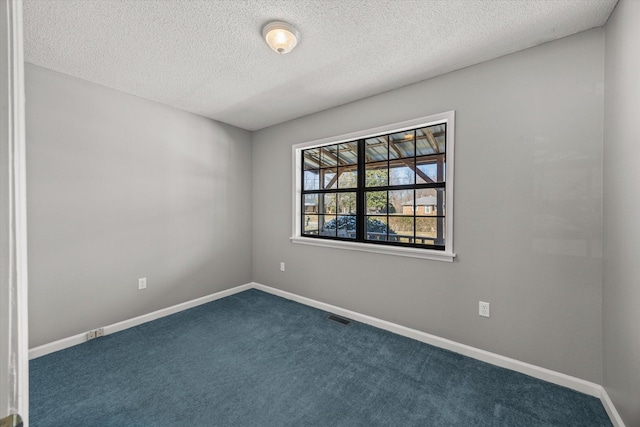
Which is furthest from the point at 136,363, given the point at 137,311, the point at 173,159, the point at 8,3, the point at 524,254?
the point at 524,254

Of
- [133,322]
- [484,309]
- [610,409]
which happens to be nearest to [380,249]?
[484,309]

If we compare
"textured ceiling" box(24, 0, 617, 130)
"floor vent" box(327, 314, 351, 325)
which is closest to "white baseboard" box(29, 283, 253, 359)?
"floor vent" box(327, 314, 351, 325)

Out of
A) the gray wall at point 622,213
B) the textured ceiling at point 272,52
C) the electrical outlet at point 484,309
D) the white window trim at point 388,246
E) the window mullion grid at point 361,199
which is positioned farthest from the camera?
the window mullion grid at point 361,199

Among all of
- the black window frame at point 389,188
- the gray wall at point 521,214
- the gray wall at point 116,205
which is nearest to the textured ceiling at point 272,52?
the gray wall at point 521,214

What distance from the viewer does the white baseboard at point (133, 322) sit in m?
2.28

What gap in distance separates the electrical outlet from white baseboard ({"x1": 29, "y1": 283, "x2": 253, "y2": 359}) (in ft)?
9.84

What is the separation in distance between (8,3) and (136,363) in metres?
2.43

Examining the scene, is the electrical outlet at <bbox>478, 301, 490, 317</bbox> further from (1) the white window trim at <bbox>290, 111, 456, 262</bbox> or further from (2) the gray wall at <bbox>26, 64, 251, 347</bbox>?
(2) the gray wall at <bbox>26, 64, 251, 347</bbox>

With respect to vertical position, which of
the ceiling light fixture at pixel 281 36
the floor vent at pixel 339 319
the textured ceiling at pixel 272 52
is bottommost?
the floor vent at pixel 339 319

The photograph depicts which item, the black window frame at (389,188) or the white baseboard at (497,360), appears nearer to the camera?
the white baseboard at (497,360)

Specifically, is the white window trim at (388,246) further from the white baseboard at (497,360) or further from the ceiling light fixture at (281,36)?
the ceiling light fixture at (281,36)

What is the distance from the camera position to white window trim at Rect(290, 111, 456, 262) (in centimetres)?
236

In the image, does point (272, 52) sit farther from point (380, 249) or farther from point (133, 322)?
point (133, 322)

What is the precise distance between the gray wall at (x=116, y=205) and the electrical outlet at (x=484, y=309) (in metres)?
3.03
